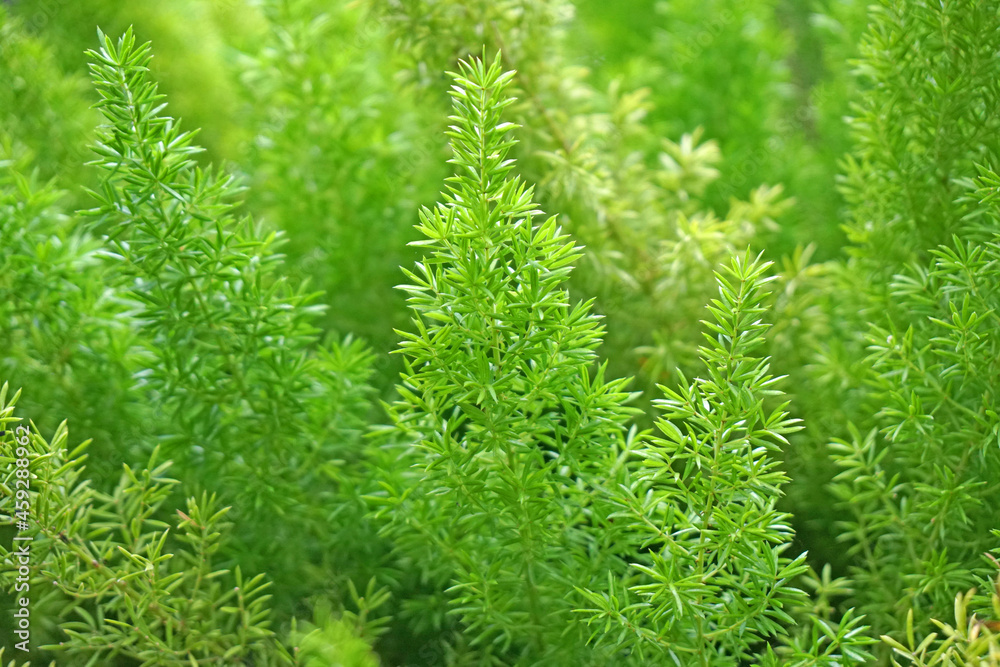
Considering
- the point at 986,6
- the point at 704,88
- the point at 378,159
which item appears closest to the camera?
the point at 986,6

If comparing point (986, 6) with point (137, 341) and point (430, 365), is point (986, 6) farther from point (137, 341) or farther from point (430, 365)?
point (137, 341)

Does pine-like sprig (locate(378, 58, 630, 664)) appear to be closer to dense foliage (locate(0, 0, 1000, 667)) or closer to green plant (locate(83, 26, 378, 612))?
dense foliage (locate(0, 0, 1000, 667))

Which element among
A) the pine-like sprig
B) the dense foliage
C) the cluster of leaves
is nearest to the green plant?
the dense foliage

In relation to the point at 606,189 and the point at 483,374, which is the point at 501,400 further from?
the point at 606,189

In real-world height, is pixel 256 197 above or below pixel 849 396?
above

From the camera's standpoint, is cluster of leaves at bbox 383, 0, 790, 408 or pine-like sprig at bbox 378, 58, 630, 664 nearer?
pine-like sprig at bbox 378, 58, 630, 664

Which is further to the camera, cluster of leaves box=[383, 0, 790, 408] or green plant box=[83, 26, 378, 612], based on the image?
cluster of leaves box=[383, 0, 790, 408]

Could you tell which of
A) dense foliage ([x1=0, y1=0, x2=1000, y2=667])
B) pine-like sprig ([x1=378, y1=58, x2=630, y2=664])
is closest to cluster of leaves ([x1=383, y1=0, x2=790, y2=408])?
dense foliage ([x1=0, y1=0, x2=1000, y2=667])

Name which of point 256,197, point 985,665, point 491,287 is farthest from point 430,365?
point 256,197
